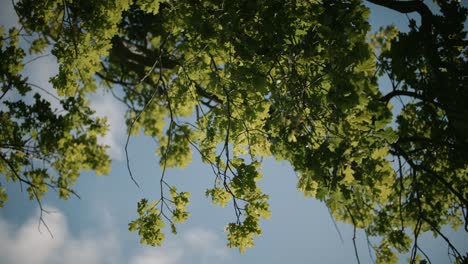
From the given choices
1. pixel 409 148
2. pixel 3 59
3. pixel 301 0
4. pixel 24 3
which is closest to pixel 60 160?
pixel 3 59

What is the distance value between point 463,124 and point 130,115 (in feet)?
32.8

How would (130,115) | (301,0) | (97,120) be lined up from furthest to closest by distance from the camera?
(130,115)
(97,120)
(301,0)

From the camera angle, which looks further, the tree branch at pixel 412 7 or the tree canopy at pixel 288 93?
the tree branch at pixel 412 7

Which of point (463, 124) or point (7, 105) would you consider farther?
point (7, 105)

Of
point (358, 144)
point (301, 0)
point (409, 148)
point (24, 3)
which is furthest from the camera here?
point (409, 148)

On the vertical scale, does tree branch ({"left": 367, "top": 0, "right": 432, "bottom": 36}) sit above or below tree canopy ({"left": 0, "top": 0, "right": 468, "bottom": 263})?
above

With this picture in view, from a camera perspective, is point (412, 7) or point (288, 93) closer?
point (288, 93)

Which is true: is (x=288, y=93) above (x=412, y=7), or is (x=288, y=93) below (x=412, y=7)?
below

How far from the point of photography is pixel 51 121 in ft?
19.2

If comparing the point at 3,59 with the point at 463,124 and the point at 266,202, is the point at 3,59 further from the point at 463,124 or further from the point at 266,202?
the point at 463,124

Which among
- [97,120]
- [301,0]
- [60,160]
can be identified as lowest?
[301,0]

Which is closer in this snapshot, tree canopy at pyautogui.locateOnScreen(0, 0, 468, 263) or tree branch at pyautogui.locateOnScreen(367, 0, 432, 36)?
tree canopy at pyautogui.locateOnScreen(0, 0, 468, 263)

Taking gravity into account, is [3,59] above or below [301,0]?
above

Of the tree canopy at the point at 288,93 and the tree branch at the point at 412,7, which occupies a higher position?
the tree branch at the point at 412,7
